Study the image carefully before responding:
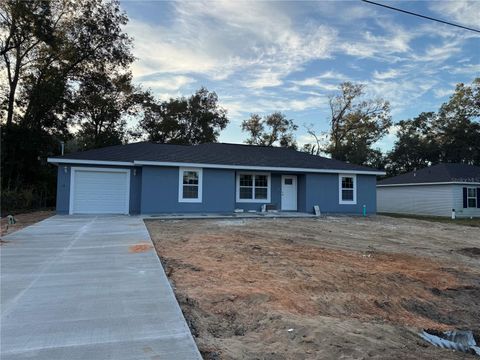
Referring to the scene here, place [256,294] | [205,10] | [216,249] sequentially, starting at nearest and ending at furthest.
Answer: [256,294] → [216,249] → [205,10]

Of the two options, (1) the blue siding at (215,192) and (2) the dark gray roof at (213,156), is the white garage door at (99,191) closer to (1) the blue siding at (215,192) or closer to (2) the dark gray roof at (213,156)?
(1) the blue siding at (215,192)

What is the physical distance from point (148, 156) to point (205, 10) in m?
8.50

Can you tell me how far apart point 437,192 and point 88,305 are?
2596 centimetres

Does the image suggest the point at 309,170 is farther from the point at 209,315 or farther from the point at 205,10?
the point at 209,315

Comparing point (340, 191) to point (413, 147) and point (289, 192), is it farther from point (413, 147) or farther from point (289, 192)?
point (413, 147)

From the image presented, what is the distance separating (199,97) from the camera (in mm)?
39156

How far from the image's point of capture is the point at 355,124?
143 feet

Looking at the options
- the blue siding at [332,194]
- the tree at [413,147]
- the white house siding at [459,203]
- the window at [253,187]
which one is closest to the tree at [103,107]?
the window at [253,187]

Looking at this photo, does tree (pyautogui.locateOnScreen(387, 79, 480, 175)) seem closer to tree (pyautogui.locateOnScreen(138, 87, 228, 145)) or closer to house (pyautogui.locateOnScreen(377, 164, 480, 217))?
house (pyautogui.locateOnScreen(377, 164, 480, 217))

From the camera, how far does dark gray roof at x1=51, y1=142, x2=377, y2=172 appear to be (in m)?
17.5

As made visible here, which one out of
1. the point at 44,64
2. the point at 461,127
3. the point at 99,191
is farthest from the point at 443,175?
the point at 44,64

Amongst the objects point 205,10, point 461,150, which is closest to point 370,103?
point 461,150

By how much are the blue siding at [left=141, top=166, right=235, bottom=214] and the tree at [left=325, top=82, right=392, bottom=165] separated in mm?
27391

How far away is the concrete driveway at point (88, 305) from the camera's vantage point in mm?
3367
